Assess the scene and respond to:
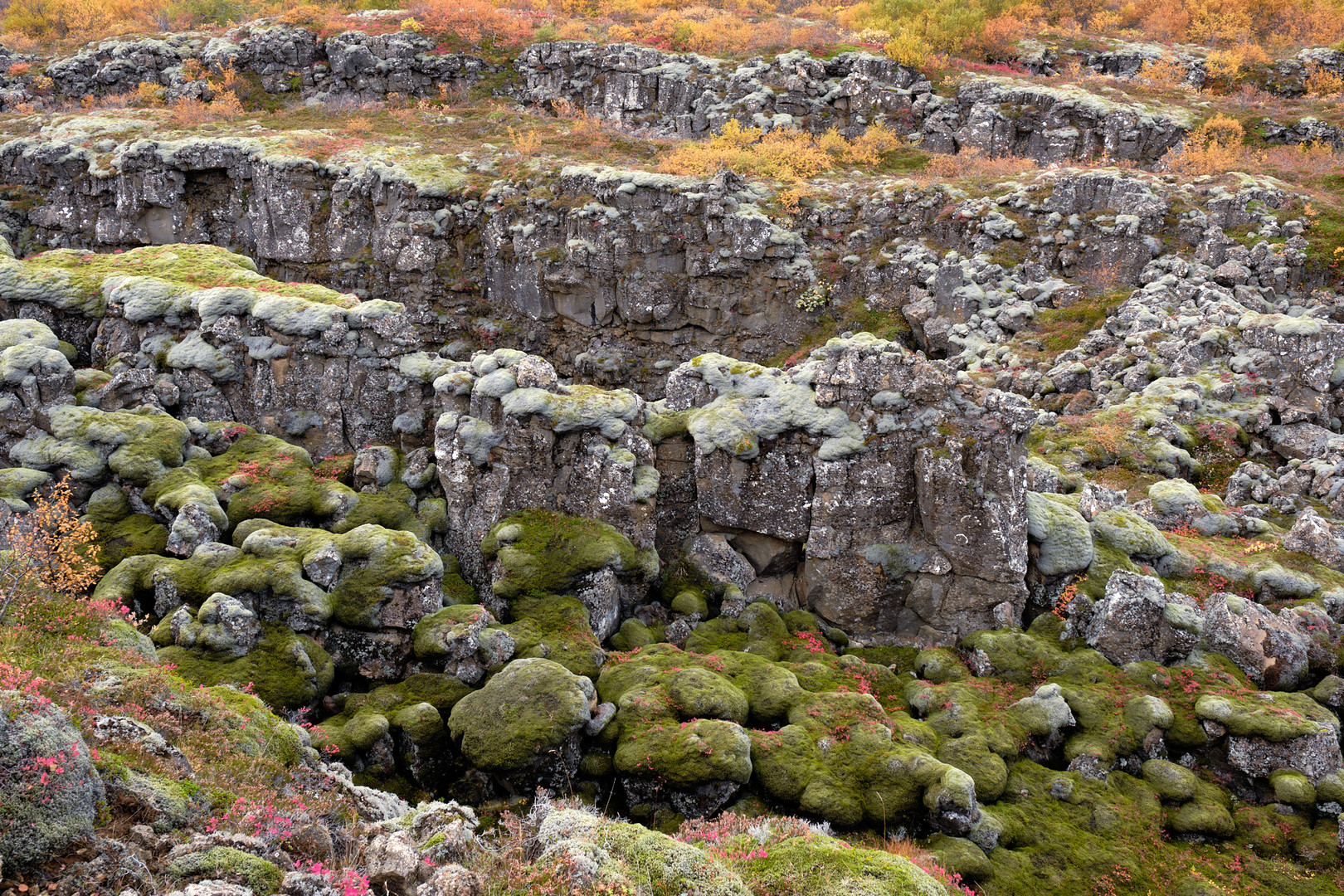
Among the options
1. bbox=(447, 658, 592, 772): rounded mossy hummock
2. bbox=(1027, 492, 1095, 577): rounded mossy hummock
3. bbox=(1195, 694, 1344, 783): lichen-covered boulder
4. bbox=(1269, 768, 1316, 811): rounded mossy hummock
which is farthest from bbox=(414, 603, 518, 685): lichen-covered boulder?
bbox=(1269, 768, 1316, 811): rounded mossy hummock

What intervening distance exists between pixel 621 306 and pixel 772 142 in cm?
1309

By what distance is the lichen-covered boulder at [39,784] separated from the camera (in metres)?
7.58

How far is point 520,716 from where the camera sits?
50.4 feet

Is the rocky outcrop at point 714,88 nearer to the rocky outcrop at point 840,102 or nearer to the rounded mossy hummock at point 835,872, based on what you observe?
the rocky outcrop at point 840,102

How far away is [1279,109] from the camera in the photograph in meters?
47.8

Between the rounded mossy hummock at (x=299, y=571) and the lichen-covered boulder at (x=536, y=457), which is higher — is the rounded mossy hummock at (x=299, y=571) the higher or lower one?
the lower one

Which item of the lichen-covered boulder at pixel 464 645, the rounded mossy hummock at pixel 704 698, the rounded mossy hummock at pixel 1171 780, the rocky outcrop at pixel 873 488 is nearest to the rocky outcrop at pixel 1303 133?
the rocky outcrop at pixel 873 488

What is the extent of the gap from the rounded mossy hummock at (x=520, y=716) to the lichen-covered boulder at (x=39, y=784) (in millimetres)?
7258

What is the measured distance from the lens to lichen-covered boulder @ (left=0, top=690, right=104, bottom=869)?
7.58 metres

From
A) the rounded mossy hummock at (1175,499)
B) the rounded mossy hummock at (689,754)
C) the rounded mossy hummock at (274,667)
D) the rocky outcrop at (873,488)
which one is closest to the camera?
the rounded mossy hummock at (689,754)

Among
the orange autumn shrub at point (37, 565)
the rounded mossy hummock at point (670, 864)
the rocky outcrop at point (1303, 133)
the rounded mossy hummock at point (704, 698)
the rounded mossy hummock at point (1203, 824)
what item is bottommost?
the rounded mossy hummock at point (1203, 824)

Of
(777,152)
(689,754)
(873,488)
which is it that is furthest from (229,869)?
(777,152)

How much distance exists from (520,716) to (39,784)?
8.33 meters

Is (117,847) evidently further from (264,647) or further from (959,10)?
(959,10)
